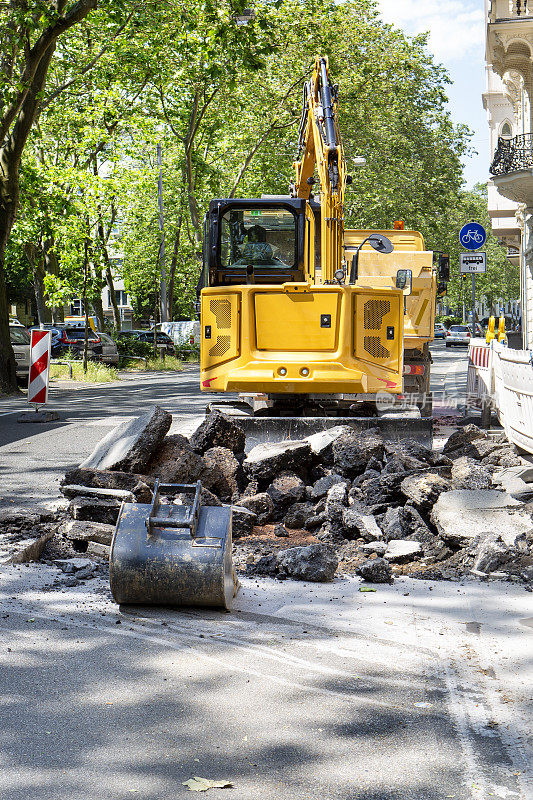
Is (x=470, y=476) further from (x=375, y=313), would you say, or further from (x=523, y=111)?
(x=523, y=111)

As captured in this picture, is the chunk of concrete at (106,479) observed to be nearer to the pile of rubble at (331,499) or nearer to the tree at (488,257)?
the pile of rubble at (331,499)

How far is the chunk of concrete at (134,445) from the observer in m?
8.31

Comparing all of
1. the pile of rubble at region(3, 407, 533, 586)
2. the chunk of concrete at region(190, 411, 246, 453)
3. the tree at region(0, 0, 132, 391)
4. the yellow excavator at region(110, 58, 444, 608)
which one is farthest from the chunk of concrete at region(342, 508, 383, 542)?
the tree at region(0, 0, 132, 391)

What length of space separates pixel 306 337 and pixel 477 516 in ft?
16.7

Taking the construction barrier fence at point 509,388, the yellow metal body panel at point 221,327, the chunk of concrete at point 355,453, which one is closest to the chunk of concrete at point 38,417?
the yellow metal body panel at point 221,327

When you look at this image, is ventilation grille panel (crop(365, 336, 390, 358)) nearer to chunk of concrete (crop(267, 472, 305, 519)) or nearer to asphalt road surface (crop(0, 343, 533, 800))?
chunk of concrete (crop(267, 472, 305, 519))

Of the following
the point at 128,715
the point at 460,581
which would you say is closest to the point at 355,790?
the point at 128,715

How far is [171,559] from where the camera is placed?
520 centimetres

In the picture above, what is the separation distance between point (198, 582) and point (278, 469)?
372cm

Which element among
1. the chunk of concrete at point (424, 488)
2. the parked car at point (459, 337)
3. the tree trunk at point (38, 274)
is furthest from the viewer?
the parked car at point (459, 337)

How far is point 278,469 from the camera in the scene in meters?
8.87

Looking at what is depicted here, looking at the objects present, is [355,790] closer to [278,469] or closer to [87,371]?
[278,469]

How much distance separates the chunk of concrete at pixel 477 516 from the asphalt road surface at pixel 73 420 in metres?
3.35

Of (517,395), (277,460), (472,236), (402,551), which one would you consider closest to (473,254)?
(472,236)
